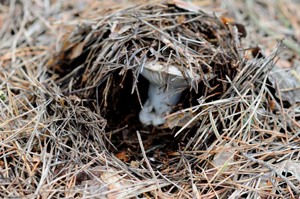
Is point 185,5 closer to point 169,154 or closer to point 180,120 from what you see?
point 180,120

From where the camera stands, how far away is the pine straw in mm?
1739

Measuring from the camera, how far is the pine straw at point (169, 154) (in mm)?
1739

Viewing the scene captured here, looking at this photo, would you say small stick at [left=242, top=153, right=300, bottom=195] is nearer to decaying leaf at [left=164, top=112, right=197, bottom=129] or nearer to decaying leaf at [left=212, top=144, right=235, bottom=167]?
decaying leaf at [left=212, top=144, right=235, bottom=167]

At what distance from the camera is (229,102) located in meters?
2.12

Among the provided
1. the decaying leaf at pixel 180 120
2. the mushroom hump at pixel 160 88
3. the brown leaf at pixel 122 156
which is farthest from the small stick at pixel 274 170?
the brown leaf at pixel 122 156

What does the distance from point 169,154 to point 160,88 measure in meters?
0.50

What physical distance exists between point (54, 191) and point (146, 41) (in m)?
1.24

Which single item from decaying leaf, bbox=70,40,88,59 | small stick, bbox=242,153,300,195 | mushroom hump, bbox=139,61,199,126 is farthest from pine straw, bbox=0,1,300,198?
decaying leaf, bbox=70,40,88,59

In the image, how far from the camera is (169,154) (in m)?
2.18

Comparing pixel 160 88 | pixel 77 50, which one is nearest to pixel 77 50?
pixel 77 50

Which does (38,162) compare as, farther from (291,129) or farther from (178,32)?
(291,129)

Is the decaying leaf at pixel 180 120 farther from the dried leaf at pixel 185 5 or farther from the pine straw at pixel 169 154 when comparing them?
the dried leaf at pixel 185 5

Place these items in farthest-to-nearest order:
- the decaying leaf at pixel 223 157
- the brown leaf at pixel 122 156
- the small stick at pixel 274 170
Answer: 1. the brown leaf at pixel 122 156
2. the decaying leaf at pixel 223 157
3. the small stick at pixel 274 170

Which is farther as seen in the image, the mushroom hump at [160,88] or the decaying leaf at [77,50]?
the decaying leaf at [77,50]
